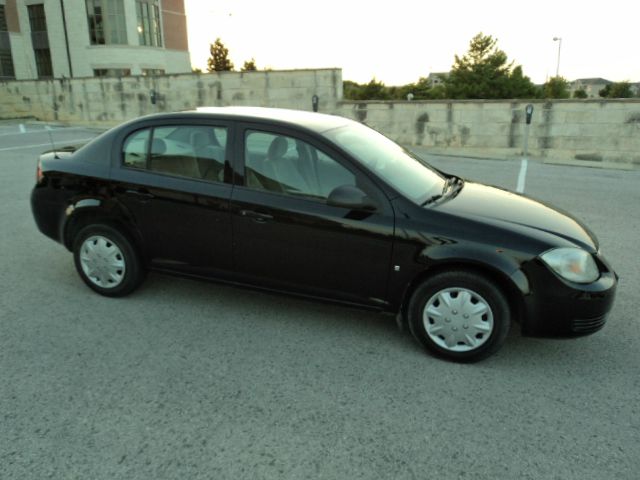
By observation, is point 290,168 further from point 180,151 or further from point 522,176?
point 522,176

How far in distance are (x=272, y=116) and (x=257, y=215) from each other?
30.6 inches

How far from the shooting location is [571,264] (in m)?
3.01

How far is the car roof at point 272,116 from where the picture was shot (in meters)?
3.57

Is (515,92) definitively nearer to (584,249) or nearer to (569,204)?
(569,204)

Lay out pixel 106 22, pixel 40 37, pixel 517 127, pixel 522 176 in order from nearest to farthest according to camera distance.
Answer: pixel 522 176
pixel 517 127
pixel 106 22
pixel 40 37

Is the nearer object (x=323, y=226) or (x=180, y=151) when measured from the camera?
(x=323, y=226)

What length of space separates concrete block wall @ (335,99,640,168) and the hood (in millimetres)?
10087

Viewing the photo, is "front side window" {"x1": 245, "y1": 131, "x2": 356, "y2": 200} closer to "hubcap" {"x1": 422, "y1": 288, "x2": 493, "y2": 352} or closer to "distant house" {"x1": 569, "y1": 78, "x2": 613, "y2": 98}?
"hubcap" {"x1": 422, "y1": 288, "x2": 493, "y2": 352}

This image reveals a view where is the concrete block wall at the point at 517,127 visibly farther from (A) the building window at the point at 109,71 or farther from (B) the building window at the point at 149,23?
(B) the building window at the point at 149,23

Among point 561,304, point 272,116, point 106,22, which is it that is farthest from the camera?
point 106,22

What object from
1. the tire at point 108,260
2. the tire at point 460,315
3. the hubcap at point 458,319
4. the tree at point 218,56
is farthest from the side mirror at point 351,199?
the tree at point 218,56

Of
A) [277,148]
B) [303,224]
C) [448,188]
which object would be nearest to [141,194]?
[277,148]

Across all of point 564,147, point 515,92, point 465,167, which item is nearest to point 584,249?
point 465,167

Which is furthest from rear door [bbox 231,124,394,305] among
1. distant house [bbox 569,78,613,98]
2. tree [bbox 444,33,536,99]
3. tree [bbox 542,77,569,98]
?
distant house [bbox 569,78,613,98]
